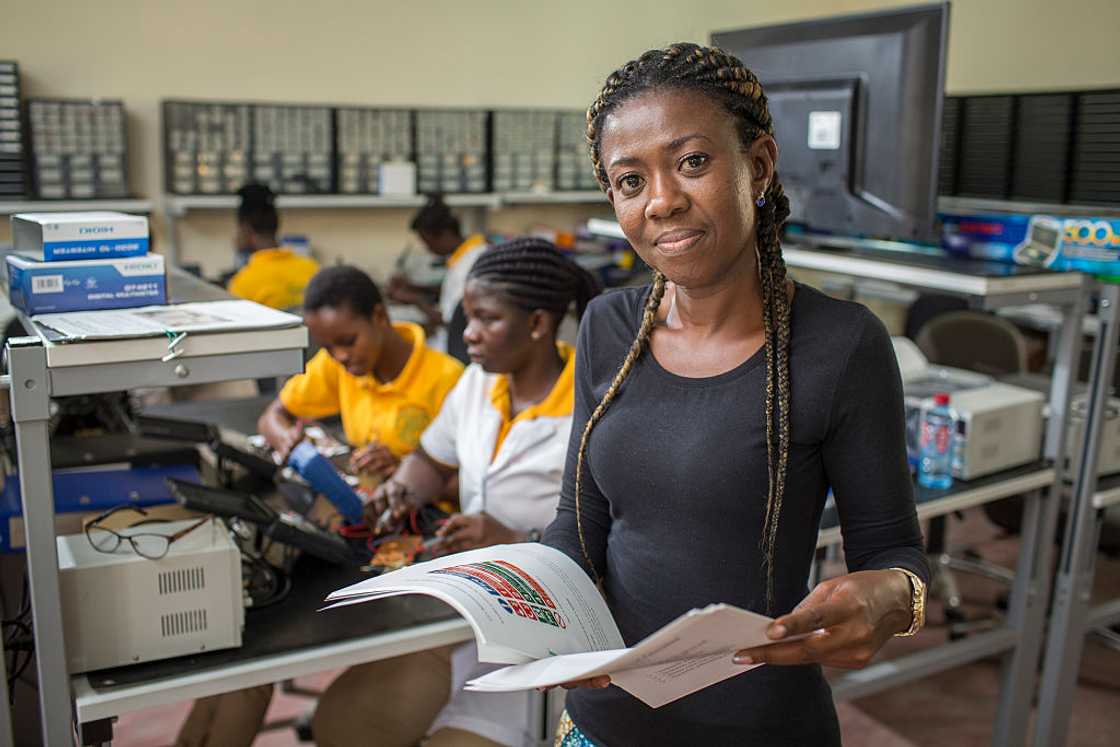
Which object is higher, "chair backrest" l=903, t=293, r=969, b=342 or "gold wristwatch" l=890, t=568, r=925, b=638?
"gold wristwatch" l=890, t=568, r=925, b=638

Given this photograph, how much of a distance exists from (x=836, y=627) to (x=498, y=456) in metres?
1.02

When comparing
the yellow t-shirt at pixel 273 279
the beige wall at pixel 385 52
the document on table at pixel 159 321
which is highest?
the beige wall at pixel 385 52

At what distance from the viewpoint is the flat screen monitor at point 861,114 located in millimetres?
2012

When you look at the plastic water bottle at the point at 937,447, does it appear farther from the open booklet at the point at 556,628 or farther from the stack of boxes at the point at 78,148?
the stack of boxes at the point at 78,148

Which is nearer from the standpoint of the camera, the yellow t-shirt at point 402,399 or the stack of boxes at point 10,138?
the yellow t-shirt at point 402,399

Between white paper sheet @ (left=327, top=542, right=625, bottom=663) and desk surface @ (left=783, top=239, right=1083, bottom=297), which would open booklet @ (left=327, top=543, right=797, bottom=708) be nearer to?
white paper sheet @ (left=327, top=542, right=625, bottom=663)

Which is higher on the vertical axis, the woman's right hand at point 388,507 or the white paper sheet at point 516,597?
the white paper sheet at point 516,597

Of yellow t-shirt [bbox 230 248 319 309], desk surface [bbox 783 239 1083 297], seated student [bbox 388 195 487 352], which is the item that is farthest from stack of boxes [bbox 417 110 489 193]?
desk surface [bbox 783 239 1083 297]

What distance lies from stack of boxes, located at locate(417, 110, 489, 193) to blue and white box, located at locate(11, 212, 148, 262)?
134 inches

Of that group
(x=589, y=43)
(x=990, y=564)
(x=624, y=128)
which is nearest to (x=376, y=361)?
(x=624, y=128)

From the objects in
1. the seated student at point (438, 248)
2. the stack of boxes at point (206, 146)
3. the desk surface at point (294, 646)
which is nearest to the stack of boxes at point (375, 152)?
the seated student at point (438, 248)

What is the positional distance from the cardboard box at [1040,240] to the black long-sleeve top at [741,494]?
53.9 inches

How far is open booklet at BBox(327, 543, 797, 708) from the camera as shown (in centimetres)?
76

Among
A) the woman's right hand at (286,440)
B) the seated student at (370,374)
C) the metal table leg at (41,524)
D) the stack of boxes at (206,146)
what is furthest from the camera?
the stack of boxes at (206,146)
